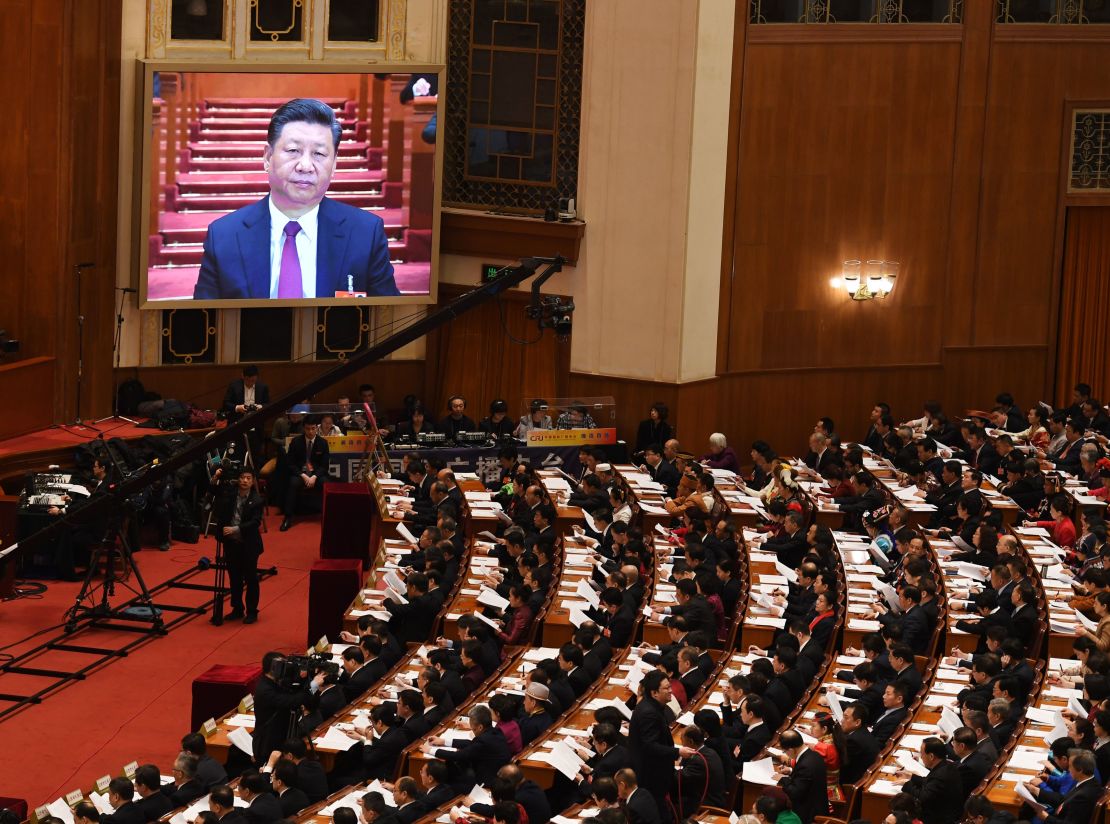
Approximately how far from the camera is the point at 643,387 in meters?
22.9

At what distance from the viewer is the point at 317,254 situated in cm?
2284

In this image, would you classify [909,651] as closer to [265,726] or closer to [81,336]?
[265,726]

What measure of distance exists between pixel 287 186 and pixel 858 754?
41.1 feet

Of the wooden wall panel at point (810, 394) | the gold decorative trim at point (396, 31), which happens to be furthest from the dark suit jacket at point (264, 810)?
the gold decorative trim at point (396, 31)

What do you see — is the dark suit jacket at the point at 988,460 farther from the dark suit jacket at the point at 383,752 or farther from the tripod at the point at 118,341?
the dark suit jacket at the point at 383,752

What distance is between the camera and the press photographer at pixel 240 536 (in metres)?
17.7

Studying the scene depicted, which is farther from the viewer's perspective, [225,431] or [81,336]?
[81,336]

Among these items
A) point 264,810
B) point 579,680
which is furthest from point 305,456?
point 264,810

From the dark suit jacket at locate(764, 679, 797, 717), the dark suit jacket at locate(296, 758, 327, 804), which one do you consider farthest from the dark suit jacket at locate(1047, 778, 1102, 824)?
the dark suit jacket at locate(296, 758, 327, 804)

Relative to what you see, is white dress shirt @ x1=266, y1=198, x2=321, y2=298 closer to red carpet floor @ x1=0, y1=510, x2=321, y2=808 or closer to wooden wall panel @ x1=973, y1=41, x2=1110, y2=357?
red carpet floor @ x1=0, y1=510, x2=321, y2=808

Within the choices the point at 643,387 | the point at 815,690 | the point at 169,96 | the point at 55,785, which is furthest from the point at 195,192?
the point at 815,690

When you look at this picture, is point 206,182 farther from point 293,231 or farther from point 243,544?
point 243,544

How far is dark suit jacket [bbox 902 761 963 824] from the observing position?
1109cm

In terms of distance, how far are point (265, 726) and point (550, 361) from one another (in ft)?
36.5
